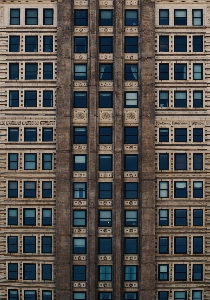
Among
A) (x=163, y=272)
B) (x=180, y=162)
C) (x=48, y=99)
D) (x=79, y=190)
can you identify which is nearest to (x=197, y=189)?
(x=180, y=162)

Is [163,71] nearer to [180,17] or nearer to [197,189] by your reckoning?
[180,17]

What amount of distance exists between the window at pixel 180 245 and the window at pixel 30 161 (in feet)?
52.0

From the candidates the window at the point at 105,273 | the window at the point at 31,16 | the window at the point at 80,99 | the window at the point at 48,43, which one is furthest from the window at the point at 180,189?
the window at the point at 31,16

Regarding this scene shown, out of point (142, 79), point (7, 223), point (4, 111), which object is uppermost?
point (142, 79)

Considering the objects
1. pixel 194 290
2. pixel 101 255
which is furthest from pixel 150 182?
pixel 194 290

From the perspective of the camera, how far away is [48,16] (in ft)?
151

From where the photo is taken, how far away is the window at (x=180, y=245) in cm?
4484

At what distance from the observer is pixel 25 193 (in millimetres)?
45219

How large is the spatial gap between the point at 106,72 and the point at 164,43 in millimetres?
6543

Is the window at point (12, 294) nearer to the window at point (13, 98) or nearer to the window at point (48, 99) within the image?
the window at point (13, 98)

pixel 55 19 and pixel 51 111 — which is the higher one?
pixel 55 19

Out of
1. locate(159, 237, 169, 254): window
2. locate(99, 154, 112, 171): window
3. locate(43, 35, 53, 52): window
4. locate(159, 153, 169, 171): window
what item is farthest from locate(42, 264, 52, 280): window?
locate(43, 35, 53, 52): window

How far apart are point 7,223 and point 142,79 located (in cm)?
1948

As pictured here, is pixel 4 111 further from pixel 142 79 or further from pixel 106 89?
pixel 142 79
